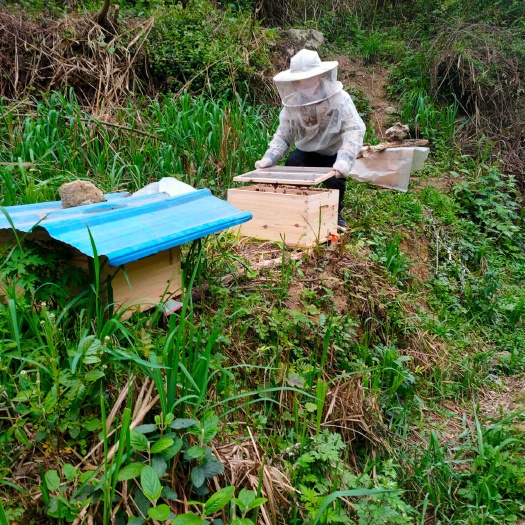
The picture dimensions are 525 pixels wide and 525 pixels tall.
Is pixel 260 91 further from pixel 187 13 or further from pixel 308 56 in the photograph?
pixel 308 56

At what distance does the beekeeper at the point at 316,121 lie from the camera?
12.8 feet

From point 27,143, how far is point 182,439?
10.4ft

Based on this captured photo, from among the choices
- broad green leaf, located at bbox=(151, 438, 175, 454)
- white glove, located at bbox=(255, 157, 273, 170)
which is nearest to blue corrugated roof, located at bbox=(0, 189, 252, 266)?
broad green leaf, located at bbox=(151, 438, 175, 454)

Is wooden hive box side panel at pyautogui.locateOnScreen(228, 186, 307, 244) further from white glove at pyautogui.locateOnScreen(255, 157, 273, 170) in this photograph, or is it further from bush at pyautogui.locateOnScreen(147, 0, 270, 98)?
bush at pyautogui.locateOnScreen(147, 0, 270, 98)

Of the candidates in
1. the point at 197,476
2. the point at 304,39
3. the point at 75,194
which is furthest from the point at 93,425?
the point at 304,39

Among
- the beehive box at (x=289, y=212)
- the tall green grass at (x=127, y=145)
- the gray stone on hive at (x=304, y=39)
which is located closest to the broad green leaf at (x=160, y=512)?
the beehive box at (x=289, y=212)

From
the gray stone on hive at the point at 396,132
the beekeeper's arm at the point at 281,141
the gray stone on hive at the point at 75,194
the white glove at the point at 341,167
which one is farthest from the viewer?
the gray stone on hive at the point at 396,132

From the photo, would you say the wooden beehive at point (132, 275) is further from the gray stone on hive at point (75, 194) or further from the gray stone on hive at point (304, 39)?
the gray stone on hive at point (304, 39)

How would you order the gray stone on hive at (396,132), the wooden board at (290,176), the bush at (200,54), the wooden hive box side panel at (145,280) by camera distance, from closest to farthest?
the wooden hive box side panel at (145,280), the wooden board at (290,176), the gray stone on hive at (396,132), the bush at (200,54)

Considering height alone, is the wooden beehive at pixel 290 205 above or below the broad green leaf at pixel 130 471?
below

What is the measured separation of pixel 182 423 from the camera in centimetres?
169

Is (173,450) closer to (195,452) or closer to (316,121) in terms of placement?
(195,452)

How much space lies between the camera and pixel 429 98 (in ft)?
25.5

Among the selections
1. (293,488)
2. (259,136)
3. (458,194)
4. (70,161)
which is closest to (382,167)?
(458,194)
